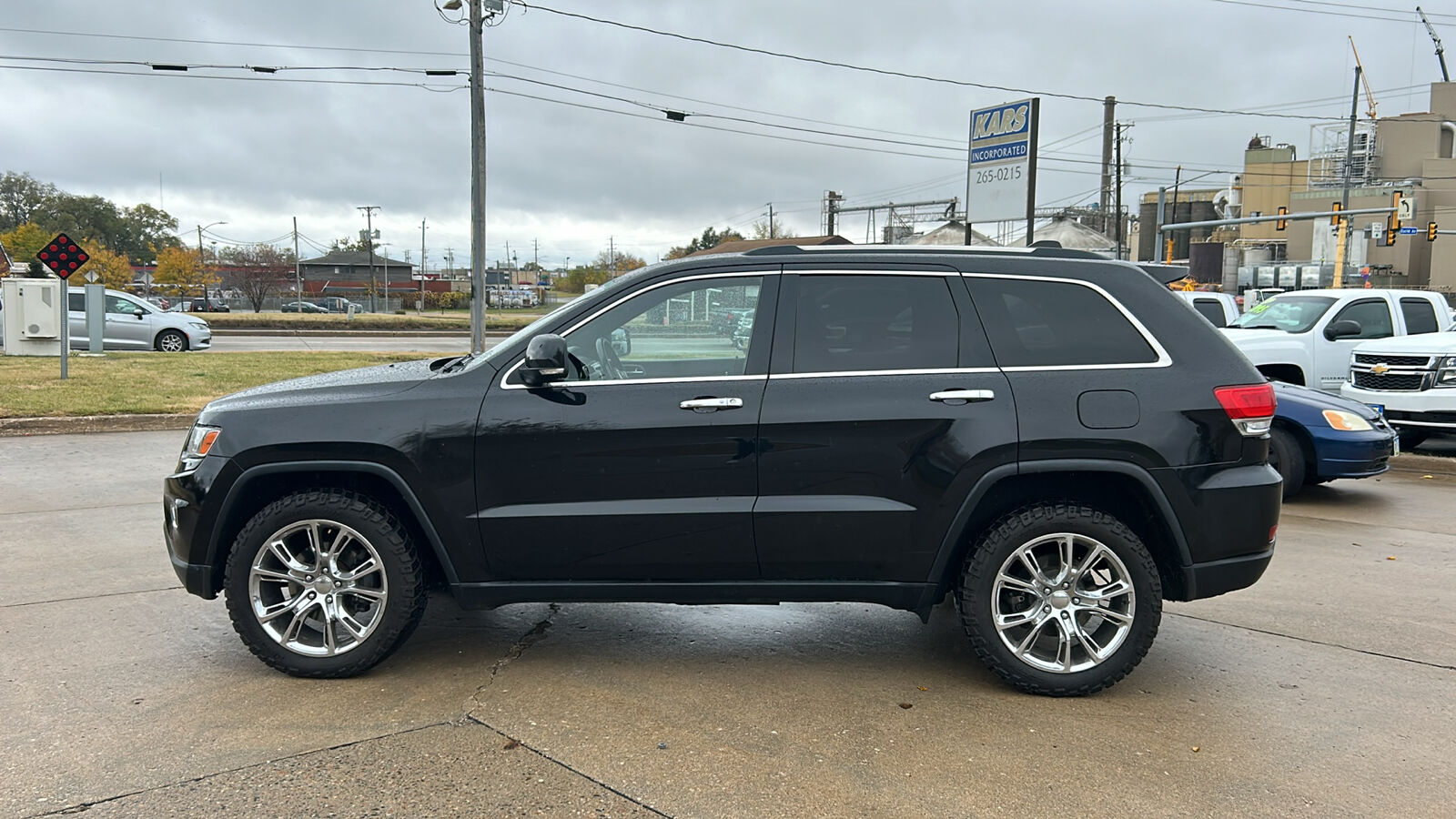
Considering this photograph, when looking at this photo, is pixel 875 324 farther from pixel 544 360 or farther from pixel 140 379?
pixel 140 379

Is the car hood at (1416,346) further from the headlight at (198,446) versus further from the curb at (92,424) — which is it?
the curb at (92,424)

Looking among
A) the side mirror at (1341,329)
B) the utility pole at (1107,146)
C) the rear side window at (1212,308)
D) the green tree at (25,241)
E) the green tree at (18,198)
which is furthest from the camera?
the green tree at (18,198)

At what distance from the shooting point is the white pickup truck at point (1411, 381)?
34.4 feet

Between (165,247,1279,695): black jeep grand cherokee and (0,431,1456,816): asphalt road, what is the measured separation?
1.20 ft

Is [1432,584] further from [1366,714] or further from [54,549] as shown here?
[54,549]

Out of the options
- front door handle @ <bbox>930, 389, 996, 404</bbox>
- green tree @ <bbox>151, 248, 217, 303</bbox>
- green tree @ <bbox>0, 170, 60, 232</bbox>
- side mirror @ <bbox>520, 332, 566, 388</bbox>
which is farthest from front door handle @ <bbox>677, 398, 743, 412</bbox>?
green tree @ <bbox>0, 170, 60, 232</bbox>

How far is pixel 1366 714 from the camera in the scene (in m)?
4.06

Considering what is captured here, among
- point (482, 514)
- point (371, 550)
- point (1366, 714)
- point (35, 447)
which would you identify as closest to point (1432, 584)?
point (1366, 714)

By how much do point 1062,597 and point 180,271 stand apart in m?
75.8

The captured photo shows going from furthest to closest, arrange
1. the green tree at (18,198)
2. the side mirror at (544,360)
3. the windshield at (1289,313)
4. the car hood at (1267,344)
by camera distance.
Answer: the green tree at (18,198) < the windshield at (1289,313) < the car hood at (1267,344) < the side mirror at (544,360)

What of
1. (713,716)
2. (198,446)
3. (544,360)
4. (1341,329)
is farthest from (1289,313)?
(198,446)

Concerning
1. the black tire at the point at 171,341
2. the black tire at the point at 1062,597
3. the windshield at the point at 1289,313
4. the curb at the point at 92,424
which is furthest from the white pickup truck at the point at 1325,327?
Result: the black tire at the point at 171,341

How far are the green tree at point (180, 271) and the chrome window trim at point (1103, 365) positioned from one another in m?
75.2

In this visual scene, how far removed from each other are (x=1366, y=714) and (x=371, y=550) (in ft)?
13.5
